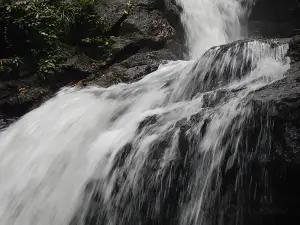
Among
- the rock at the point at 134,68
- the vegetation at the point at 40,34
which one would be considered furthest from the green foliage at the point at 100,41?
the rock at the point at 134,68

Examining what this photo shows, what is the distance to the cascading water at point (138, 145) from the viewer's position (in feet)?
11.2

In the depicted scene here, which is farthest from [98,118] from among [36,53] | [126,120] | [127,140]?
[36,53]

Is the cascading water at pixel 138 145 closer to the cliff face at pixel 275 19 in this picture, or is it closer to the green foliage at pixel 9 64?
the green foliage at pixel 9 64

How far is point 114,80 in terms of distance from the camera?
723 cm

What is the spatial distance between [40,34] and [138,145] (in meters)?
5.03

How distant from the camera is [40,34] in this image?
8039 mm

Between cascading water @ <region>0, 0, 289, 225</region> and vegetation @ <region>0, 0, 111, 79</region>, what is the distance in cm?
146

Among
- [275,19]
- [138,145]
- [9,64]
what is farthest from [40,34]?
[275,19]

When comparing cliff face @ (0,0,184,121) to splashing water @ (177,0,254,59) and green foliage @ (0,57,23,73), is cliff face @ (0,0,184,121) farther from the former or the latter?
splashing water @ (177,0,254,59)

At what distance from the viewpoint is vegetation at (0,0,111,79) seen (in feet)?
25.8

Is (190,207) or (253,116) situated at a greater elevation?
(253,116)

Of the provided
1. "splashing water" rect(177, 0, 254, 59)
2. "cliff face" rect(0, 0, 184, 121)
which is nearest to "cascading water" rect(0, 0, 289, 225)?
"cliff face" rect(0, 0, 184, 121)

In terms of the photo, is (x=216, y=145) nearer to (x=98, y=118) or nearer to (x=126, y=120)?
(x=126, y=120)

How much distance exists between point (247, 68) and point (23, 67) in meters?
4.85
